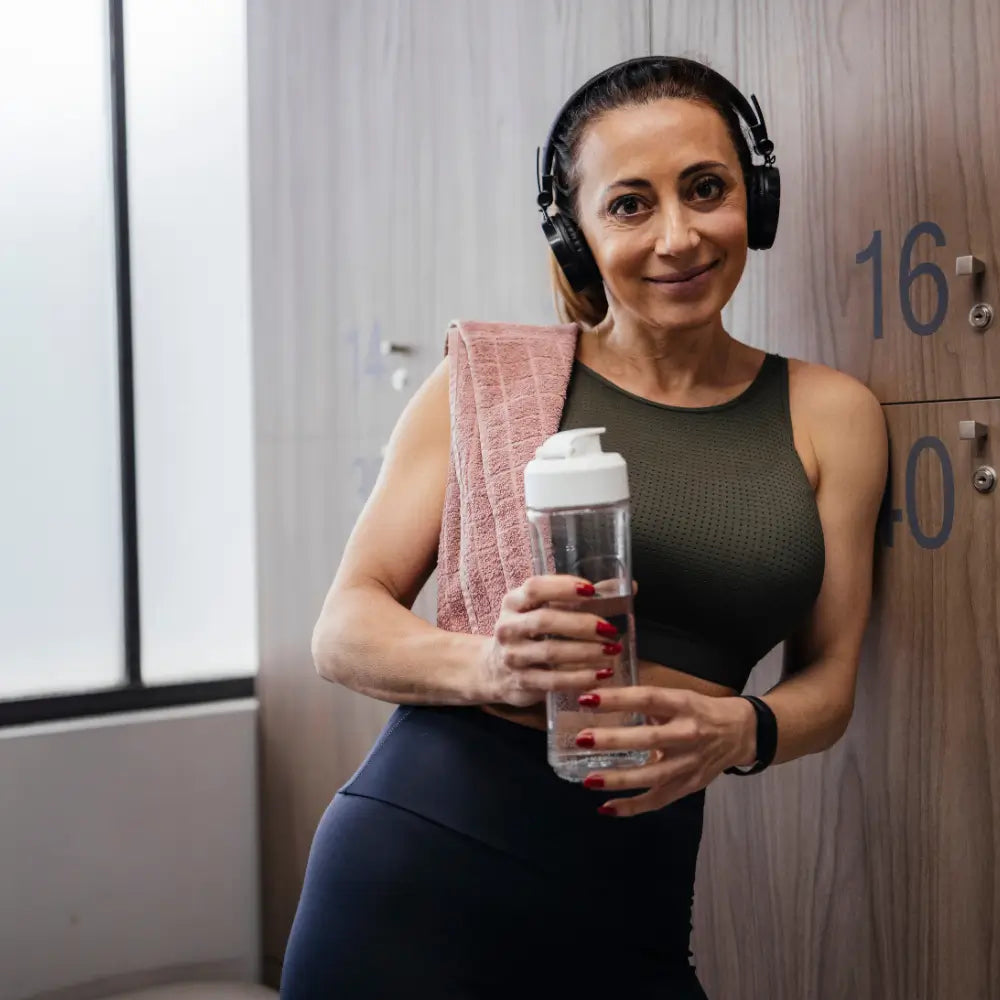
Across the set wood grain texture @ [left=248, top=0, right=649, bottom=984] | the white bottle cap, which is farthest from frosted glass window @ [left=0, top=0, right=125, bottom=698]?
the white bottle cap

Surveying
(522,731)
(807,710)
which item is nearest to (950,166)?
(807,710)

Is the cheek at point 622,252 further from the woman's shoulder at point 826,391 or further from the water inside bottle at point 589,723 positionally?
the water inside bottle at point 589,723

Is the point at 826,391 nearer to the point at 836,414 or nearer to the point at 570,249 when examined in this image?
the point at 836,414

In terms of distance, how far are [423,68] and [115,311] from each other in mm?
838

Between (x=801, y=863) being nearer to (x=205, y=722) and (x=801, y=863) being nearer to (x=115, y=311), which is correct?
(x=205, y=722)

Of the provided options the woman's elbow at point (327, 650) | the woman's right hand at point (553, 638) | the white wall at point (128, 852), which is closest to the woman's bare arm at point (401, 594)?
the woman's elbow at point (327, 650)

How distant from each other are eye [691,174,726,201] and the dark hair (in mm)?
54

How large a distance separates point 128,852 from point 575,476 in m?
1.73

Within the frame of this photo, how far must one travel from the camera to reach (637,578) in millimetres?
1000

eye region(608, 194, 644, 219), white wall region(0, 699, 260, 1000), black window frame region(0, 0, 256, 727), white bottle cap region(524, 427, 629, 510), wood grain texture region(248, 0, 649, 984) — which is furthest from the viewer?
black window frame region(0, 0, 256, 727)

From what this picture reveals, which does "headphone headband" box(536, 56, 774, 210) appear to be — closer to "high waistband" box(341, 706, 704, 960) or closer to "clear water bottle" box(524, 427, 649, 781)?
"clear water bottle" box(524, 427, 649, 781)

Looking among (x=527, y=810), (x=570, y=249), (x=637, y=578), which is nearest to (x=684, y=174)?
(x=570, y=249)

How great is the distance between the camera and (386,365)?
192cm

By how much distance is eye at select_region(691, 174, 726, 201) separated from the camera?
1.04m
